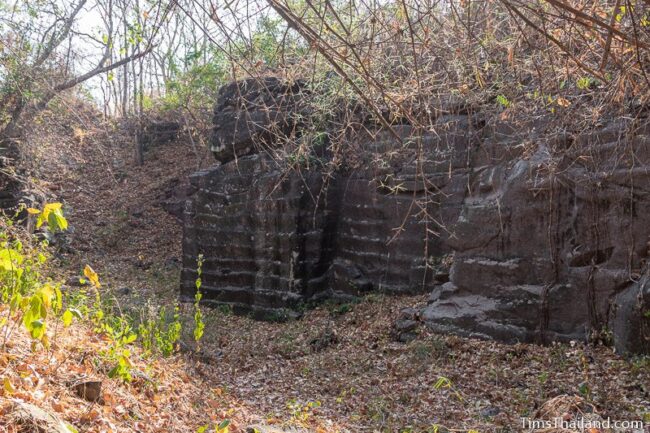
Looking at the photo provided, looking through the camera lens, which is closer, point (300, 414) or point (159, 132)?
point (300, 414)

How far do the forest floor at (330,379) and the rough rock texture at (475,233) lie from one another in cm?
44

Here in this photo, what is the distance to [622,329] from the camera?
677 cm

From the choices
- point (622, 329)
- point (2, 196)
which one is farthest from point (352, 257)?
point (2, 196)

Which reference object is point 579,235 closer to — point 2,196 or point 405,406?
point 405,406

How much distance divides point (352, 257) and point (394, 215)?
1.28 metres

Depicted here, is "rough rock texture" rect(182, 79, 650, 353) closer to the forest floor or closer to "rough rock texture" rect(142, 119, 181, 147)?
the forest floor

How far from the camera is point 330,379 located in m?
7.86

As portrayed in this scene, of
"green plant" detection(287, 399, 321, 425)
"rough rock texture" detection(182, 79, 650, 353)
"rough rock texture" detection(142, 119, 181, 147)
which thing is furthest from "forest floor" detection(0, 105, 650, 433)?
"rough rock texture" detection(142, 119, 181, 147)

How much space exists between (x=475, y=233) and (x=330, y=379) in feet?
8.80

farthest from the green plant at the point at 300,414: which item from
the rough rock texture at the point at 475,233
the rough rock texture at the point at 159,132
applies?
the rough rock texture at the point at 159,132

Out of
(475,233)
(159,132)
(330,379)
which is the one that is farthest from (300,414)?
(159,132)

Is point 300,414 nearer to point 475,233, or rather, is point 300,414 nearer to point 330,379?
A: point 330,379

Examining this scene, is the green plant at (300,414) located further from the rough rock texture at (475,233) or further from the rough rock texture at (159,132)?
the rough rock texture at (159,132)

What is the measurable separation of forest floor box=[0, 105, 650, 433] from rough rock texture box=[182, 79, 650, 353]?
0.44m
